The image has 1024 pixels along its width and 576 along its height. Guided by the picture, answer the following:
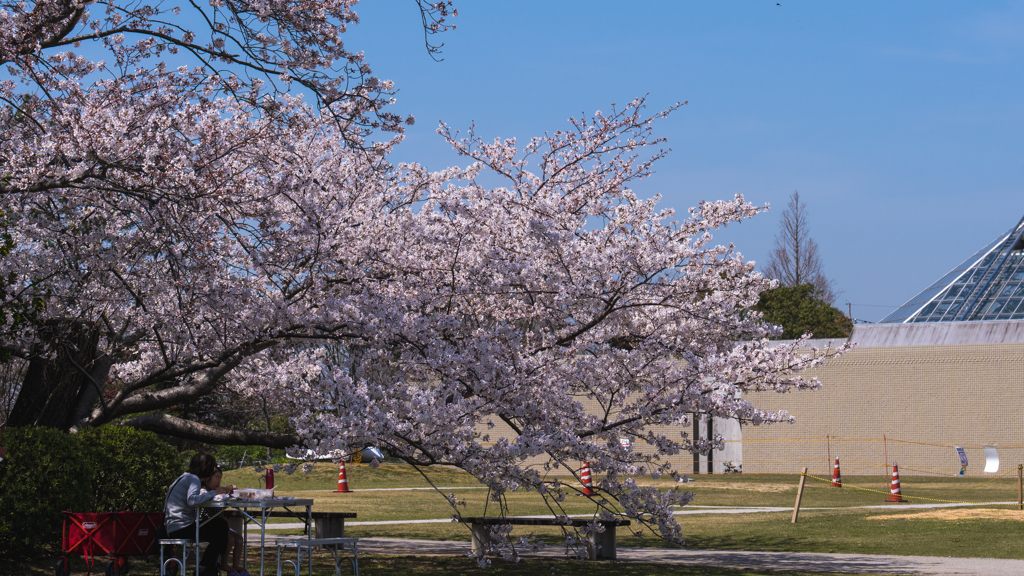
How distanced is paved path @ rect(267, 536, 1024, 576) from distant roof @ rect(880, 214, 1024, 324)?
3043 centimetres

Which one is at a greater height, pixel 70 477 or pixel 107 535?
pixel 70 477

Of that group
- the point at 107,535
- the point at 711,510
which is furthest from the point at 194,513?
the point at 711,510

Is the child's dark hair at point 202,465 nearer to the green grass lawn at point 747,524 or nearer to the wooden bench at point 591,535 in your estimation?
the green grass lawn at point 747,524

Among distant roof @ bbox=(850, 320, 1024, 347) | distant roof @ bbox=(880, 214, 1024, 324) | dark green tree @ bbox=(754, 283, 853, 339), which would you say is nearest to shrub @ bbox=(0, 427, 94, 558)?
distant roof @ bbox=(850, 320, 1024, 347)

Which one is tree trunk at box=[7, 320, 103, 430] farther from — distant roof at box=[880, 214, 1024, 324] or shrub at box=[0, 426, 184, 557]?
distant roof at box=[880, 214, 1024, 324]

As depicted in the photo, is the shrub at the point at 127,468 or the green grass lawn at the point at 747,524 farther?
the green grass lawn at the point at 747,524

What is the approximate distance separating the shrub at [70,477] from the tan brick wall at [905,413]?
99.1ft

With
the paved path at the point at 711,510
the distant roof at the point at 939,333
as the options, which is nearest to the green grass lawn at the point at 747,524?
the paved path at the point at 711,510

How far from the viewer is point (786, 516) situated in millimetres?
18312

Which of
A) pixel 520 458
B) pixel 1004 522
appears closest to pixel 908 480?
pixel 1004 522

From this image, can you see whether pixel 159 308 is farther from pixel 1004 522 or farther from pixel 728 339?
pixel 1004 522

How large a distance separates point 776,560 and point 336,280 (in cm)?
637

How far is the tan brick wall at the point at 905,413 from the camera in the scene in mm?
34750

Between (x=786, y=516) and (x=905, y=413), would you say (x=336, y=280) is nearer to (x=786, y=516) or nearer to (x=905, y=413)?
(x=786, y=516)
